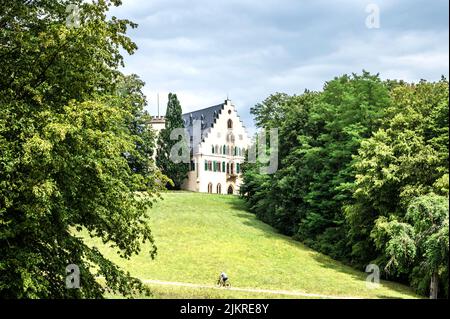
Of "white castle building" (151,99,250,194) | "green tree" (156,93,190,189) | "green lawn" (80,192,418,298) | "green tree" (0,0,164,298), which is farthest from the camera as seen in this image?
"white castle building" (151,99,250,194)

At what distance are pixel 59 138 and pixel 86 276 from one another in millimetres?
4261

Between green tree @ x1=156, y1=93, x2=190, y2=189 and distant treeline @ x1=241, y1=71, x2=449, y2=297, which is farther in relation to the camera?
green tree @ x1=156, y1=93, x2=190, y2=189

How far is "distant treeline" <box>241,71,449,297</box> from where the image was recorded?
27500 mm

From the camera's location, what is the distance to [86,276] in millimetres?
14133

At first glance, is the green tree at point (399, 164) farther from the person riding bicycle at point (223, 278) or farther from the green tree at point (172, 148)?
the green tree at point (172, 148)

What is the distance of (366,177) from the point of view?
113ft

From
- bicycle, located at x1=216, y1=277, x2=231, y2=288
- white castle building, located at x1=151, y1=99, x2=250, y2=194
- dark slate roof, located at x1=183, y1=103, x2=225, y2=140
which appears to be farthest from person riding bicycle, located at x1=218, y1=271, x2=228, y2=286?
dark slate roof, located at x1=183, y1=103, x2=225, y2=140

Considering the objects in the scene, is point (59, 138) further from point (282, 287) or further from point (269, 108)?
point (269, 108)

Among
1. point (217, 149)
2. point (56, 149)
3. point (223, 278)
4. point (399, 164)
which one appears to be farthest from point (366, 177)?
point (217, 149)

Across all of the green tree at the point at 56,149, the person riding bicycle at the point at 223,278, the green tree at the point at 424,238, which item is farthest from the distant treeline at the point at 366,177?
the green tree at the point at 56,149

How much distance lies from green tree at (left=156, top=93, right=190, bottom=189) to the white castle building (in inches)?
80.2

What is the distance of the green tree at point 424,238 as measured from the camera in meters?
21.3

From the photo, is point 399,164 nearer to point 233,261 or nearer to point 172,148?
point 233,261

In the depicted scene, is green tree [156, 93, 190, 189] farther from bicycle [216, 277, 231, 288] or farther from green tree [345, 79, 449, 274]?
bicycle [216, 277, 231, 288]
